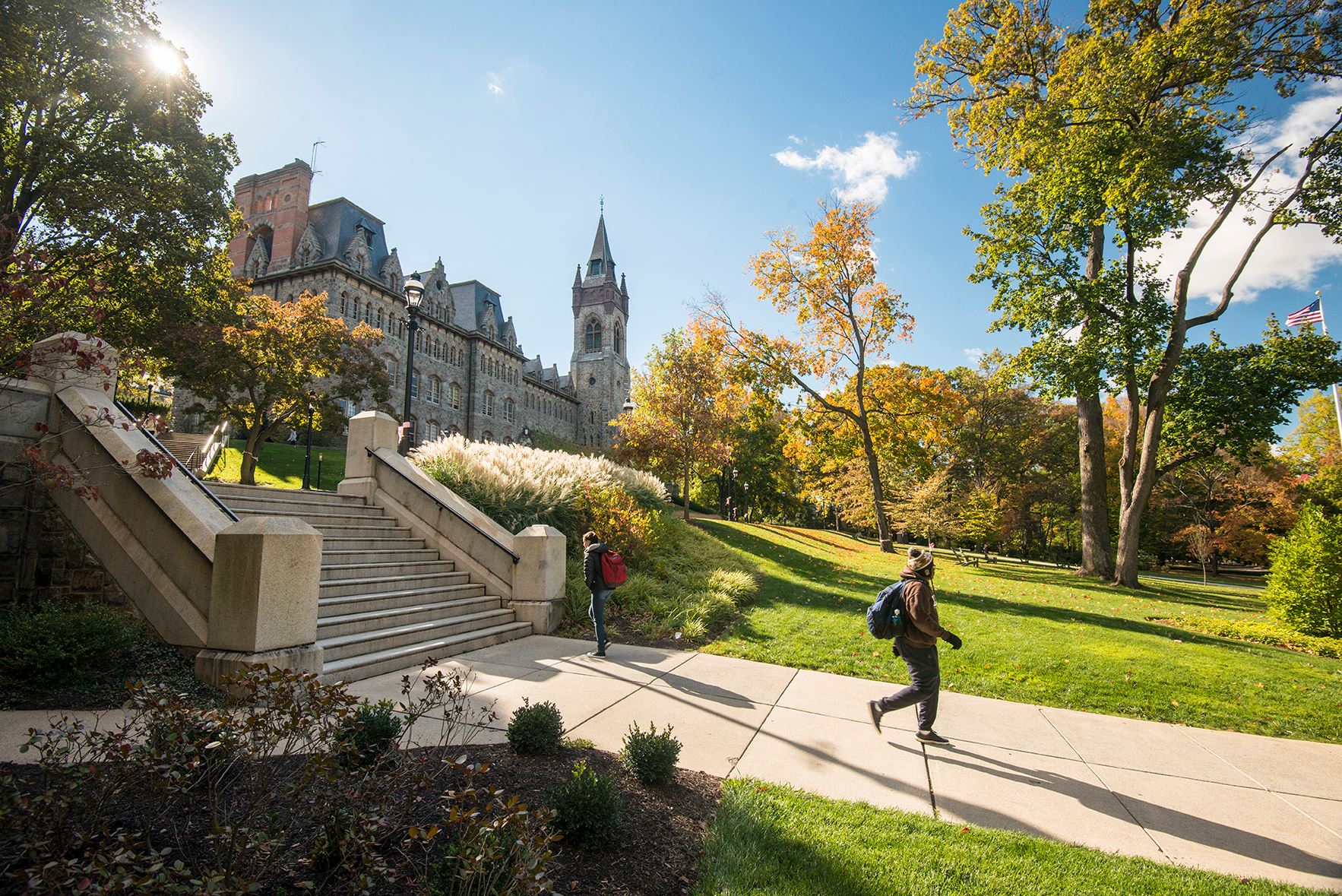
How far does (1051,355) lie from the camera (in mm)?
15914

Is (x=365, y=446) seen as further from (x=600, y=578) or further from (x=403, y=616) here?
(x=600, y=578)

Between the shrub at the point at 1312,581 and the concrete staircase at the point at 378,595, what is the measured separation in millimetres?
13119

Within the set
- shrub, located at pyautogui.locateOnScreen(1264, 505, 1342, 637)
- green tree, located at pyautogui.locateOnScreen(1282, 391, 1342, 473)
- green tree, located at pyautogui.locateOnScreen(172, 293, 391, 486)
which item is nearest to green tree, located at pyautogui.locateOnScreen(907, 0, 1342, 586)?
shrub, located at pyautogui.locateOnScreen(1264, 505, 1342, 637)

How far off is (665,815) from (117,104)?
23.2 m

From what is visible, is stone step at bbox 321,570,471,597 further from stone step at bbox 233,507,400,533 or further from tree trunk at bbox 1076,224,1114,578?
tree trunk at bbox 1076,224,1114,578

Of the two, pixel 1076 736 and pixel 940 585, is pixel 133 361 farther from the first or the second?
pixel 940 585

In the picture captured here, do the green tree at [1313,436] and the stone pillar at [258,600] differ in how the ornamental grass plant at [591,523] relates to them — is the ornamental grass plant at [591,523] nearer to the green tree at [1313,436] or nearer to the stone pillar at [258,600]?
the stone pillar at [258,600]

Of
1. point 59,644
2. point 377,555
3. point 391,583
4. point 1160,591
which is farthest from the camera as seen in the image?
point 1160,591

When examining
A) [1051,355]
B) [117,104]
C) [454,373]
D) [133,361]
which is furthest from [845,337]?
[454,373]

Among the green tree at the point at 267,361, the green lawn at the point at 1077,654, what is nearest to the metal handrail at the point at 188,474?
the green lawn at the point at 1077,654

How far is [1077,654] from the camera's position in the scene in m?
8.01

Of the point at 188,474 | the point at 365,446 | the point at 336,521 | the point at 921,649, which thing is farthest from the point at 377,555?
the point at 921,649

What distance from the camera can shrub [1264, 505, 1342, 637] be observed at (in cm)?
985

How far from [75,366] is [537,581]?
585 cm
